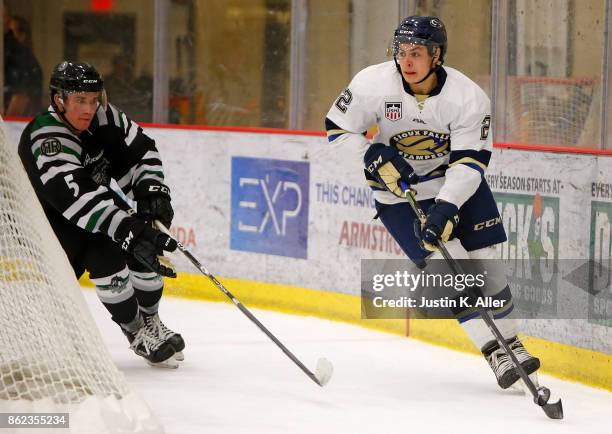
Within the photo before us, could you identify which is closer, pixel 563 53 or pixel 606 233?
pixel 606 233

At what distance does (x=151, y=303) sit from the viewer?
434cm

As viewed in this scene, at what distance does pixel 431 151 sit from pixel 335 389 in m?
0.83

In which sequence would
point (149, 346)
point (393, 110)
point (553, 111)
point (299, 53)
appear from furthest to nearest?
point (299, 53)
point (553, 111)
point (149, 346)
point (393, 110)

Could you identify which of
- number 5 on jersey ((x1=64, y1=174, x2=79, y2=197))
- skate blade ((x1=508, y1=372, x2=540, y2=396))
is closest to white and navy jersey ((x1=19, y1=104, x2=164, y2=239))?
number 5 on jersey ((x1=64, y1=174, x2=79, y2=197))

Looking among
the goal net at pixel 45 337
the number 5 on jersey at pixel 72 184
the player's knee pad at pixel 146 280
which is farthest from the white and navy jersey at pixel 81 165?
the goal net at pixel 45 337

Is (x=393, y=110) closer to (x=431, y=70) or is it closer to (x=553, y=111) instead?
(x=431, y=70)

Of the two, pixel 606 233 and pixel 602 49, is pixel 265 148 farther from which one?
pixel 606 233

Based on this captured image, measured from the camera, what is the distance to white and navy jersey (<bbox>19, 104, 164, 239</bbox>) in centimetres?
399

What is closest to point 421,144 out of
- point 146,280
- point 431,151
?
point 431,151

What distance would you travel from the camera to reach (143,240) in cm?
397

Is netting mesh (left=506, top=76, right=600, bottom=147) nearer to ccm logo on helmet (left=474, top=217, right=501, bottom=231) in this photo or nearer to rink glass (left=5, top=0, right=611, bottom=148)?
rink glass (left=5, top=0, right=611, bottom=148)

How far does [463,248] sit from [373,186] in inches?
14.6

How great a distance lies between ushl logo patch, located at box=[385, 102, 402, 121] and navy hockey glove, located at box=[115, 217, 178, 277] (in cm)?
80

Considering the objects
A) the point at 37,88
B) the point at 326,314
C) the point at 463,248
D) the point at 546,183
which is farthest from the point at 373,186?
the point at 37,88
